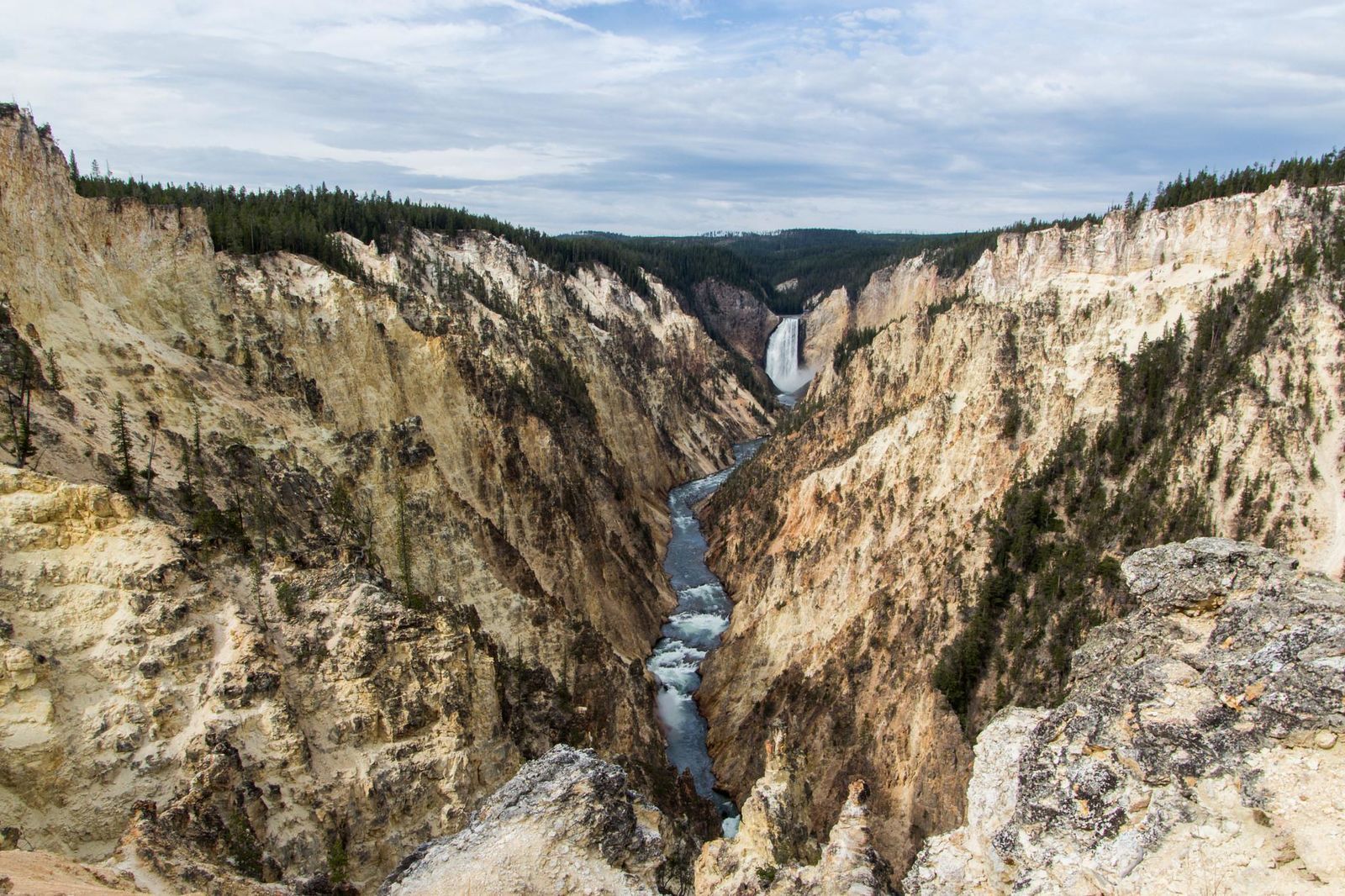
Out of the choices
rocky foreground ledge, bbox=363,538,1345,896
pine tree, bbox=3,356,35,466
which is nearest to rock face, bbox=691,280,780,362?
pine tree, bbox=3,356,35,466

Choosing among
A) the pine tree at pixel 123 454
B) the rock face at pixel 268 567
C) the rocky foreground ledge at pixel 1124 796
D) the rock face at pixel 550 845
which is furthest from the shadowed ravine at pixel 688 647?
the pine tree at pixel 123 454

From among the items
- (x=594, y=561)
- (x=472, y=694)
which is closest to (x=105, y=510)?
(x=472, y=694)

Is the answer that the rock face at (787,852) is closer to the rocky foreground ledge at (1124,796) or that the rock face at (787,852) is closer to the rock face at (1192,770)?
the rocky foreground ledge at (1124,796)

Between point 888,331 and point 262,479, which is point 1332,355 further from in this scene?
point 262,479

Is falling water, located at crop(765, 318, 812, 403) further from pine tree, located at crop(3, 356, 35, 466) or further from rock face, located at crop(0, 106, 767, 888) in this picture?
pine tree, located at crop(3, 356, 35, 466)

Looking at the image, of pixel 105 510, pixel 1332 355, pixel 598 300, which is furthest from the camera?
pixel 598 300

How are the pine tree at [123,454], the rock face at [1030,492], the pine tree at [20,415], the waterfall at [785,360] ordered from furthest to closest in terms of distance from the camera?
1. the waterfall at [785,360]
2. the rock face at [1030,492]
3. the pine tree at [123,454]
4. the pine tree at [20,415]
